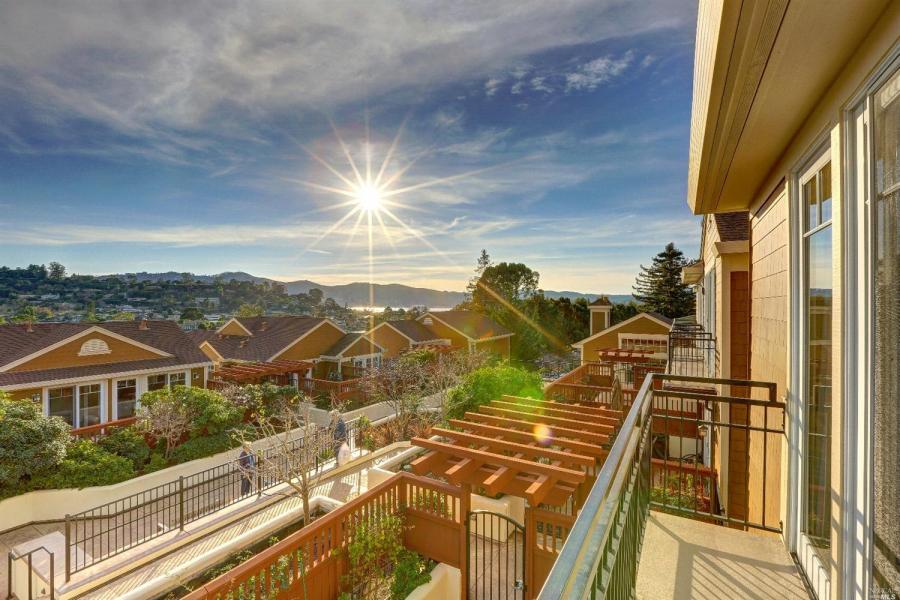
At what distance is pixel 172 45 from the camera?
32.8 ft

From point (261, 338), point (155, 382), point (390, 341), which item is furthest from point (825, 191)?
point (261, 338)

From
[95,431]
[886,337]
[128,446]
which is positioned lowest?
[128,446]

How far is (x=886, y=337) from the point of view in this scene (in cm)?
153

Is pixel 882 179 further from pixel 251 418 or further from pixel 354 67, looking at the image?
pixel 251 418

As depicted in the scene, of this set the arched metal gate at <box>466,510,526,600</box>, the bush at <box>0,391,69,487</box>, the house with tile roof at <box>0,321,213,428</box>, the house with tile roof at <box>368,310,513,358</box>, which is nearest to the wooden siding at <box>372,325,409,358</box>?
the house with tile roof at <box>368,310,513,358</box>

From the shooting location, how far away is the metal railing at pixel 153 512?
652 centimetres

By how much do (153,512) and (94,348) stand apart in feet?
32.2

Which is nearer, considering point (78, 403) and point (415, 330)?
point (78, 403)

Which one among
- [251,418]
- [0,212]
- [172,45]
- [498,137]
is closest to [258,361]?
[251,418]

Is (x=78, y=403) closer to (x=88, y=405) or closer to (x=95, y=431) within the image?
(x=88, y=405)

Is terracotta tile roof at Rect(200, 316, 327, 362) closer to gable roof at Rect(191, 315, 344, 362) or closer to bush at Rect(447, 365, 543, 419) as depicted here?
gable roof at Rect(191, 315, 344, 362)

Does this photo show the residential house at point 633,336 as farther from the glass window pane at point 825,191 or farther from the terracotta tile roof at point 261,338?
the glass window pane at point 825,191

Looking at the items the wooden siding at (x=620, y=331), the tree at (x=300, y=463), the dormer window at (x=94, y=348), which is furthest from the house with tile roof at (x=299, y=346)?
the wooden siding at (x=620, y=331)

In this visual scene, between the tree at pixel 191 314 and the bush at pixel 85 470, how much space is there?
143ft
